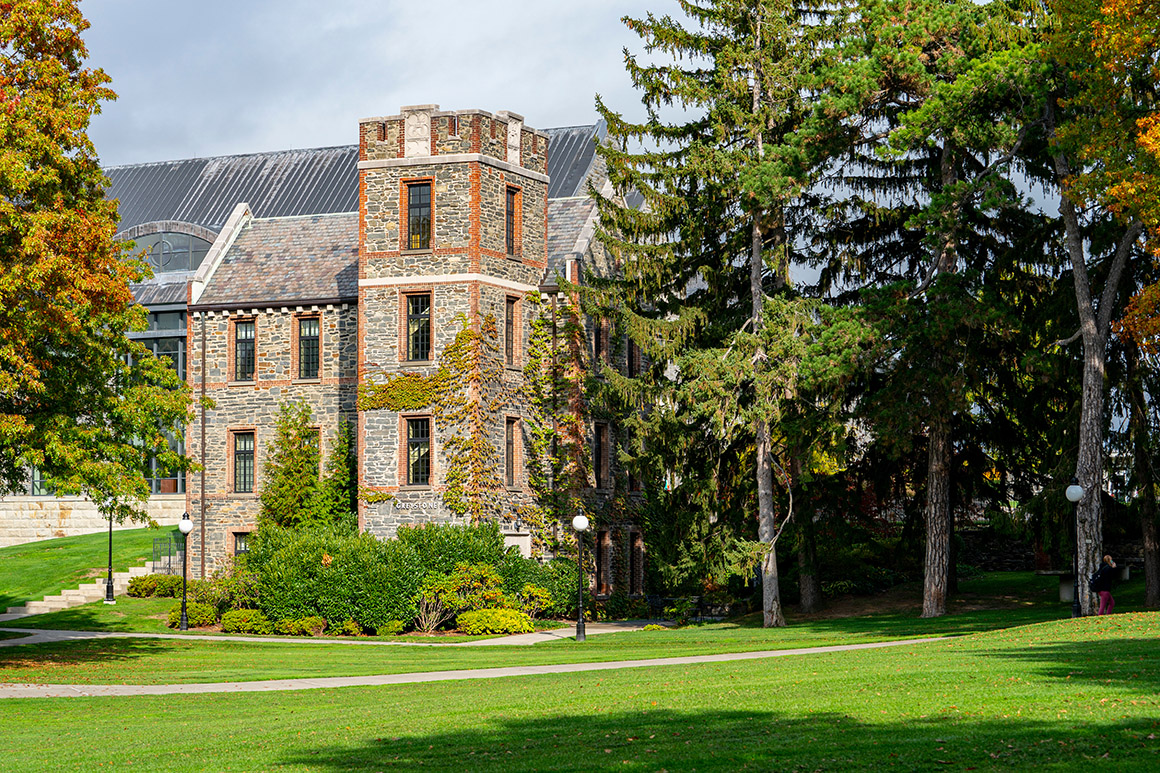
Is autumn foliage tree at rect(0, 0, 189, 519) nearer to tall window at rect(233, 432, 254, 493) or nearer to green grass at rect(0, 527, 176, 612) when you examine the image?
tall window at rect(233, 432, 254, 493)

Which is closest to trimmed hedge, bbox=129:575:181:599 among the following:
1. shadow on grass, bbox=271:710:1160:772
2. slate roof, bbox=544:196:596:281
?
slate roof, bbox=544:196:596:281

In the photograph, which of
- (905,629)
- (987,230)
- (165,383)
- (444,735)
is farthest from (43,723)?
(987,230)

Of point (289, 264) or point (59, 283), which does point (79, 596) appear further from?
point (59, 283)

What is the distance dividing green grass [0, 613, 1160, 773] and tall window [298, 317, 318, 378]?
2182cm

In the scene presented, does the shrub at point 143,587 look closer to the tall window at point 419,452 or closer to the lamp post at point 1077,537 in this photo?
the tall window at point 419,452

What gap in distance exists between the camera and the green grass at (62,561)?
4200cm

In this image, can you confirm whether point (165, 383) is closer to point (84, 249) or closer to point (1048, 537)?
point (84, 249)

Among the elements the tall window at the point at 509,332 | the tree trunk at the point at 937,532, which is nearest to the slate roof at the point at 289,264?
the tall window at the point at 509,332

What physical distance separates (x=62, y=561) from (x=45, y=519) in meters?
6.36

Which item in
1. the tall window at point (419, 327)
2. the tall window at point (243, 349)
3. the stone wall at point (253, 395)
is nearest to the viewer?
the tall window at point (419, 327)

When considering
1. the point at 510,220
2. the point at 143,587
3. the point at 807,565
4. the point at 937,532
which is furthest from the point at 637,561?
the point at 143,587

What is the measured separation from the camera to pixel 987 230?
34219mm

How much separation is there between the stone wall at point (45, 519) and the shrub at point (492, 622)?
70.3 feet

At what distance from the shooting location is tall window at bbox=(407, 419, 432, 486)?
36.7 m
